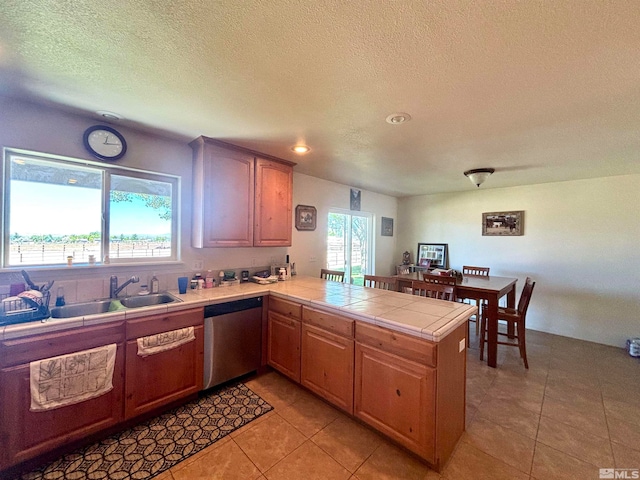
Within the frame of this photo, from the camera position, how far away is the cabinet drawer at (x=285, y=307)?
2.43 m

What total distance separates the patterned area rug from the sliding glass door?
257 cm

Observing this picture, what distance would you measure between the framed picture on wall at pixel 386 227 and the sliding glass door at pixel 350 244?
0.35 meters

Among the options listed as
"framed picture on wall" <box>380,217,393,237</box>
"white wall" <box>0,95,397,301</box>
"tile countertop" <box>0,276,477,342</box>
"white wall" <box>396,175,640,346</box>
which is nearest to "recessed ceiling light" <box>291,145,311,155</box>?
"white wall" <box>0,95,397,301</box>

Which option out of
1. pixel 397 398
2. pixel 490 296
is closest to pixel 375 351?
pixel 397 398

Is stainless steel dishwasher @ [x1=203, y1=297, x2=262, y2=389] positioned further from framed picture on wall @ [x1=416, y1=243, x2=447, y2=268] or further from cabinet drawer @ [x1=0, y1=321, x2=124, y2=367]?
framed picture on wall @ [x1=416, y1=243, x2=447, y2=268]

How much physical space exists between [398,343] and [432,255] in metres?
3.94

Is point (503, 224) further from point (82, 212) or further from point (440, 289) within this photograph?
point (82, 212)

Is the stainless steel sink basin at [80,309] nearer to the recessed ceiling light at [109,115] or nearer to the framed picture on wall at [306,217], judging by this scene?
the recessed ceiling light at [109,115]

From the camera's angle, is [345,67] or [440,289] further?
[440,289]

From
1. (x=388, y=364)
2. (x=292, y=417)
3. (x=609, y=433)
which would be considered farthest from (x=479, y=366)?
(x=292, y=417)

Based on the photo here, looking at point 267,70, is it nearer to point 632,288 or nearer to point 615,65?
point 615,65

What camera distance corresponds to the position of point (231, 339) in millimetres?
2453

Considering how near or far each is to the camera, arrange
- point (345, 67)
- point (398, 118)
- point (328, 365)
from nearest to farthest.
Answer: point (345, 67), point (398, 118), point (328, 365)

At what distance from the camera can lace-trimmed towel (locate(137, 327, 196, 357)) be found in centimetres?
194
